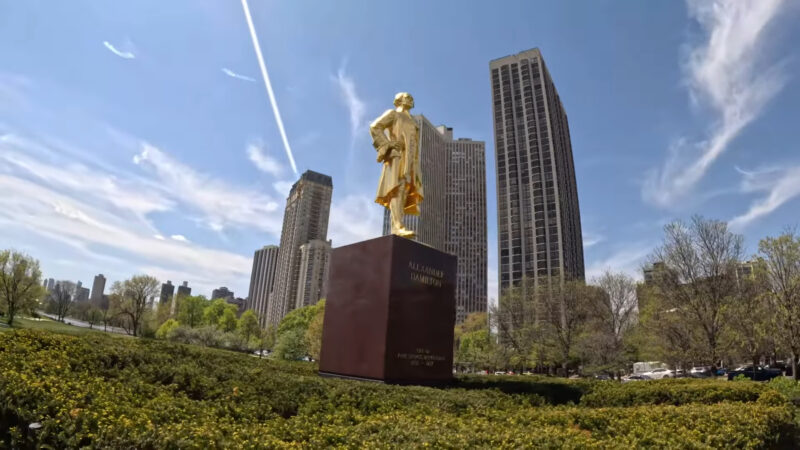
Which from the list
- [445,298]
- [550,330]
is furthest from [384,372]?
[550,330]

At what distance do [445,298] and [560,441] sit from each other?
6.51 meters

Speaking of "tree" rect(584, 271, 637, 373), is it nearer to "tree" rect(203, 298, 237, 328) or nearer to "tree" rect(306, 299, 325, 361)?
"tree" rect(306, 299, 325, 361)

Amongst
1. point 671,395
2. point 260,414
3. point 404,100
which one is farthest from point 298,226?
point 260,414

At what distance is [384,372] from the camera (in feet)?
28.1

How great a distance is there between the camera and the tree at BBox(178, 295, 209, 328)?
69.2 meters

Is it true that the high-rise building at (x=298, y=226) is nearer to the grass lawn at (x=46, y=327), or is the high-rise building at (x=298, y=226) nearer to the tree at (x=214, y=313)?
the tree at (x=214, y=313)

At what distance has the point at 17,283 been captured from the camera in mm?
41656

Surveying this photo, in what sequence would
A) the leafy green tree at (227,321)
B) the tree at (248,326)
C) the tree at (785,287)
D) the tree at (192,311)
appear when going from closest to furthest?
the tree at (785,287), the leafy green tree at (227,321), the tree at (248,326), the tree at (192,311)

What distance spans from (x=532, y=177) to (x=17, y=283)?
241ft

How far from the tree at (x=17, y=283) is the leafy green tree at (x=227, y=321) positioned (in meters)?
25.1

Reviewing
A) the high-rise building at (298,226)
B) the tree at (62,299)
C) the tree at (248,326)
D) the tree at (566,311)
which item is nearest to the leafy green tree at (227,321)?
the tree at (248,326)

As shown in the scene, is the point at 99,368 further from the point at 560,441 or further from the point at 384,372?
the point at 560,441

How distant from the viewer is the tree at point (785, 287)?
19.5 meters

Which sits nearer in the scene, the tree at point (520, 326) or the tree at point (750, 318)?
the tree at point (750, 318)
